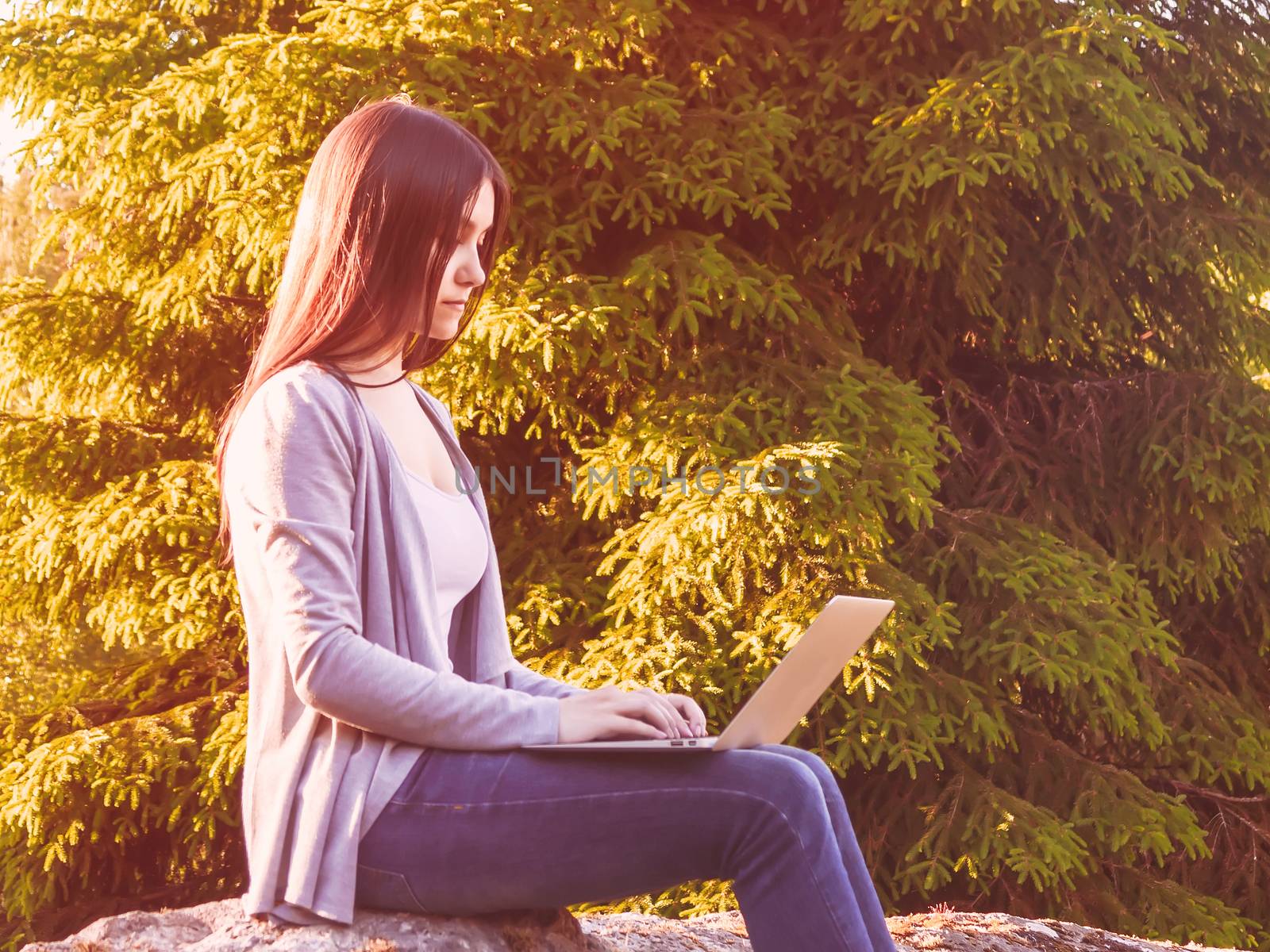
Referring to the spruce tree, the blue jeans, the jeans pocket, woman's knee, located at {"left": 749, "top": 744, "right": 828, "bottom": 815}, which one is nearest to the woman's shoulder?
the blue jeans

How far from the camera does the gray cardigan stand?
171 cm

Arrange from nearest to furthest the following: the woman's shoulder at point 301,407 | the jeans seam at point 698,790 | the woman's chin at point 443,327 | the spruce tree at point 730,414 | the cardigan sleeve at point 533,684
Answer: the jeans seam at point 698,790
the woman's shoulder at point 301,407
the woman's chin at point 443,327
the cardigan sleeve at point 533,684
the spruce tree at point 730,414

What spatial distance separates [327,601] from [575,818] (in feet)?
1.44

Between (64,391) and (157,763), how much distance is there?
77.5 inches

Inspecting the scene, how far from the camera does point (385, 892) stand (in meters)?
1.82

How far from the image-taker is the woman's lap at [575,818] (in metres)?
1.69

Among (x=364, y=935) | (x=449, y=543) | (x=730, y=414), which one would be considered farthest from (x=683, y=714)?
(x=730, y=414)

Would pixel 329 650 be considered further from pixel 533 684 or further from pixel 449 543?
pixel 533 684

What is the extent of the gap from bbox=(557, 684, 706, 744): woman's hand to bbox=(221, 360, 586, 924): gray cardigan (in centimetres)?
2

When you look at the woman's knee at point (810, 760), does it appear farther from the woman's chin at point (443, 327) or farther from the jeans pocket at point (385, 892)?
the woman's chin at point (443, 327)

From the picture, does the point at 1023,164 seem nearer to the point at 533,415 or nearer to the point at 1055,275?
the point at 1055,275

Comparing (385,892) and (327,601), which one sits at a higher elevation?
(327,601)

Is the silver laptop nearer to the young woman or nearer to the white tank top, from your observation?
the young woman

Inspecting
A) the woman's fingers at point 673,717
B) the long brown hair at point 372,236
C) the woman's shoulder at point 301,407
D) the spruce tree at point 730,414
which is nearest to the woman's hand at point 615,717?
the woman's fingers at point 673,717
